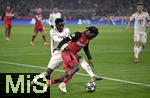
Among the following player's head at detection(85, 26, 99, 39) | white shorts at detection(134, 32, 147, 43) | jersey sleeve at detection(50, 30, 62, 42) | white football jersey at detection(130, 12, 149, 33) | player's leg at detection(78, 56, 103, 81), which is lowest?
player's leg at detection(78, 56, 103, 81)

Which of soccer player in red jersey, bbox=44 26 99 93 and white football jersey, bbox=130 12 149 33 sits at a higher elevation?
white football jersey, bbox=130 12 149 33

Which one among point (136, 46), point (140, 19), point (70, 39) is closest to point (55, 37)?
point (70, 39)

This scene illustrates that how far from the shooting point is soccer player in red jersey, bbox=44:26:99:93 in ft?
48.5

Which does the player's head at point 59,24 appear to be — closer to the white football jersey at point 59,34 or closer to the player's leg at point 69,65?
the white football jersey at point 59,34

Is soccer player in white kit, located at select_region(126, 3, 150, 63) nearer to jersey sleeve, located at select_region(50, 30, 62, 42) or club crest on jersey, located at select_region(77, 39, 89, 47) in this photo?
jersey sleeve, located at select_region(50, 30, 62, 42)

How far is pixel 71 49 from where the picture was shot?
15125 mm

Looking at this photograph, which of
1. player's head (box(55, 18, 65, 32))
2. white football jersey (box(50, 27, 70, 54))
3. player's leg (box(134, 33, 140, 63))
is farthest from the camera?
player's leg (box(134, 33, 140, 63))

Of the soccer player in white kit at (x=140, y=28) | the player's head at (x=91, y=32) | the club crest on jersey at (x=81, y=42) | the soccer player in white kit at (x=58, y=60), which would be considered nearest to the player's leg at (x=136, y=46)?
the soccer player in white kit at (x=140, y=28)

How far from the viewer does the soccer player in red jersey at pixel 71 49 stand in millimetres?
14773

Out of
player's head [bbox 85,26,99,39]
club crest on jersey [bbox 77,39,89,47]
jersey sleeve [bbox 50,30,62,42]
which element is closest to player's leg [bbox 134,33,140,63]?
jersey sleeve [bbox 50,30,62,42]

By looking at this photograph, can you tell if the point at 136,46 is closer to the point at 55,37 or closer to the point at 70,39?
the point at 55,37

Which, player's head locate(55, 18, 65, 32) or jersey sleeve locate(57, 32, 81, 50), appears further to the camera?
player's head locate(55, 18, 65, 32)

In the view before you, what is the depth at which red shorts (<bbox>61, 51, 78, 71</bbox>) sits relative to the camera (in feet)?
48.5
